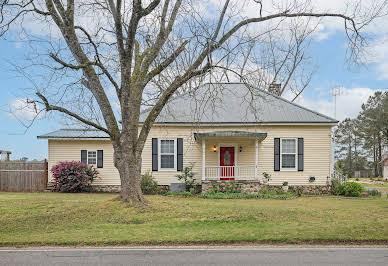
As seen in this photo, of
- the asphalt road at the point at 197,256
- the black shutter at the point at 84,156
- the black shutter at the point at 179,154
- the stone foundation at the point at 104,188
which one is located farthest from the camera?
the black shutter at the point at 84,156

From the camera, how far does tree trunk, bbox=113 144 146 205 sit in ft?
38.3

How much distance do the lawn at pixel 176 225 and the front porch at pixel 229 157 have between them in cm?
675

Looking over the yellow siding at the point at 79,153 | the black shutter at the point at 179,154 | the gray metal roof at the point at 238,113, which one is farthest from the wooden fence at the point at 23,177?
the black shutter at the point at 179,154

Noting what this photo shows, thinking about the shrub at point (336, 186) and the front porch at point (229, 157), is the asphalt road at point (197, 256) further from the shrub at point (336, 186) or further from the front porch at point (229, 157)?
the shrub at point (336, 186)

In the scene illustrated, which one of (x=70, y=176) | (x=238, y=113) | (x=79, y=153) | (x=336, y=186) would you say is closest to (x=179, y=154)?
(x=238, y=113)

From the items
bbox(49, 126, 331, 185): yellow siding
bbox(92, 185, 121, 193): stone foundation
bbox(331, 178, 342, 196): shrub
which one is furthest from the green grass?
bbox(92, 185, 121, 193): stone foundation

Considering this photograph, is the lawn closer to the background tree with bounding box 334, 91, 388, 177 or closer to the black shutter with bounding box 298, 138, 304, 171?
the black shutter with bounding box 298, 138, 304, 171

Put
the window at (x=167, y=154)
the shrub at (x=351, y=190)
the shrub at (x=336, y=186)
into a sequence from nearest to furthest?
1. the shrub at (x=351, y=190)
2. the shrub at (x=336, y=186)
3. the window at (x=167, y=154)

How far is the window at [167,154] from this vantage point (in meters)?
19.4

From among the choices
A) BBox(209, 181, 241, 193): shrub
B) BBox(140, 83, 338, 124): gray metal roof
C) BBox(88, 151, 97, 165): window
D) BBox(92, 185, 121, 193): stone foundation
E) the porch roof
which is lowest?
BBox(92, 185, 121, 193): stone foundation

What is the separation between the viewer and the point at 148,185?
18734 mm

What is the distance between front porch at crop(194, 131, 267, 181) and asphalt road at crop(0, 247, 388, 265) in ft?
37.8

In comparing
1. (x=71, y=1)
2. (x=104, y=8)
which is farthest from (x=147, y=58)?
(x=71, y=1)

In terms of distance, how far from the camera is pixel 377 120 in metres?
44.7
